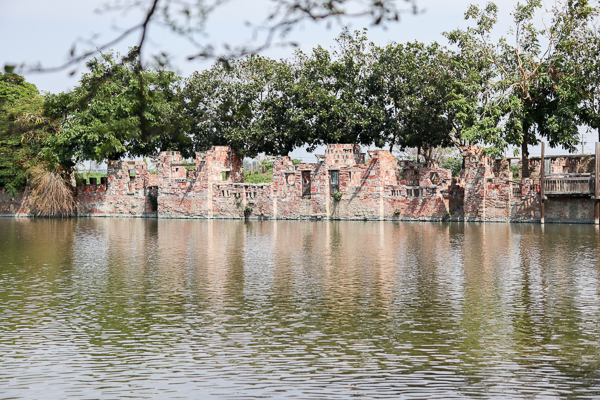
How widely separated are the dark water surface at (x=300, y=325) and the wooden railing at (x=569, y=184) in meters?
15.3

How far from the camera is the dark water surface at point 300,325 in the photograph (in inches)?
270

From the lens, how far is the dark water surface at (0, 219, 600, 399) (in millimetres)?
6859

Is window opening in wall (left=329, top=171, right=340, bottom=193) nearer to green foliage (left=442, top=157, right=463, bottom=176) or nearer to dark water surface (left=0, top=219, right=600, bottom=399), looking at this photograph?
dark water surface (left=0, top=219, right=600, bottom=399)

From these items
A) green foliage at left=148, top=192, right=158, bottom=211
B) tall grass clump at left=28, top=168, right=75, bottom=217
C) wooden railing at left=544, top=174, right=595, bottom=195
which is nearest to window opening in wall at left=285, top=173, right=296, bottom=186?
green foliage at left=148, top=192, right=158, bottom=211

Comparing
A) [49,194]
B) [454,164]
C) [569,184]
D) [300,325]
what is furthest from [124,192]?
[300,325]

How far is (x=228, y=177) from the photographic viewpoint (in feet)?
144

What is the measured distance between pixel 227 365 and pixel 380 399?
189cm

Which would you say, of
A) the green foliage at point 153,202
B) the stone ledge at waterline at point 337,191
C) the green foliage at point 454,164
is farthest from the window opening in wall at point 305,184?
the green foliage at point 454,164

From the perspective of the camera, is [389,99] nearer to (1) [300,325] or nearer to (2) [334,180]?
(2) [334,180]

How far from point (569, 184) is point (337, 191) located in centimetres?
1233

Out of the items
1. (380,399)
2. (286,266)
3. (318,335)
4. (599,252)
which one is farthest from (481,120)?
(380,399)

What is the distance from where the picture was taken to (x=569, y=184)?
33.2m

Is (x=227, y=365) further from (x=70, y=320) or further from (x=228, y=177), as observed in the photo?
(x=228, y=177)

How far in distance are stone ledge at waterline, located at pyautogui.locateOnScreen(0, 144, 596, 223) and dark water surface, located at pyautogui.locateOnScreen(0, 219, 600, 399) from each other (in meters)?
16.2
